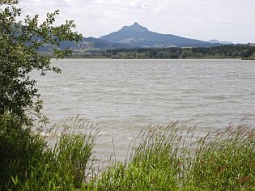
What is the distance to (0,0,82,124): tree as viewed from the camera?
855 cm

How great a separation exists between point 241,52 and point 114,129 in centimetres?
16940

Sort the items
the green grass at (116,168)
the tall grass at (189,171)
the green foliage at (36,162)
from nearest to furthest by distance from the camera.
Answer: the green foliage at (36,162) → the green grass at (116,168) → the tall grass at (189,171)

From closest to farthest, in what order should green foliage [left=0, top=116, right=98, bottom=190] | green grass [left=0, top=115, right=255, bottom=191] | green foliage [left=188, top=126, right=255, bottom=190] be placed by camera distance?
green foliage [left=0, top=116, right=98, bottom=190] < green grass [left=0, top=115, right=255, bottom=191] < green foliage [left=188, top=126, right=255, bottom=190]

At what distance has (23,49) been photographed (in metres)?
8.96

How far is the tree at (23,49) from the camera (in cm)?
855

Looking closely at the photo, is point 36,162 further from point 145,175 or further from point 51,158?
point 145,175

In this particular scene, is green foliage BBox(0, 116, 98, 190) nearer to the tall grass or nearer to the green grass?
the green grass

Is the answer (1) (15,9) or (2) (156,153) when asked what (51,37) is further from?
(2) (156,153)

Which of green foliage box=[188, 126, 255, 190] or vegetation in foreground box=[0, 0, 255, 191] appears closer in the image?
vegetation in foreground box=[0, 0, 255, 191]

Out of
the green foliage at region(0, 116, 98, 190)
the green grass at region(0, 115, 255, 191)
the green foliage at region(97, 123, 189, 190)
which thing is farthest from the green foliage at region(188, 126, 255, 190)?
the green foliage at region(0, 116, 98, 190)

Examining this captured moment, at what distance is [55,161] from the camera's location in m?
9.64

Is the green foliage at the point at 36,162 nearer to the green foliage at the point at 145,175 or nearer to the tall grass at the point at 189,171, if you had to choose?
the green foliage at the point at 145,175

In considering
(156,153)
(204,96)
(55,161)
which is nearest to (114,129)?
(156,153)

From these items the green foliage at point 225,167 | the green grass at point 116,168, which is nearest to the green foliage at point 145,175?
the green grass at point 116,168
